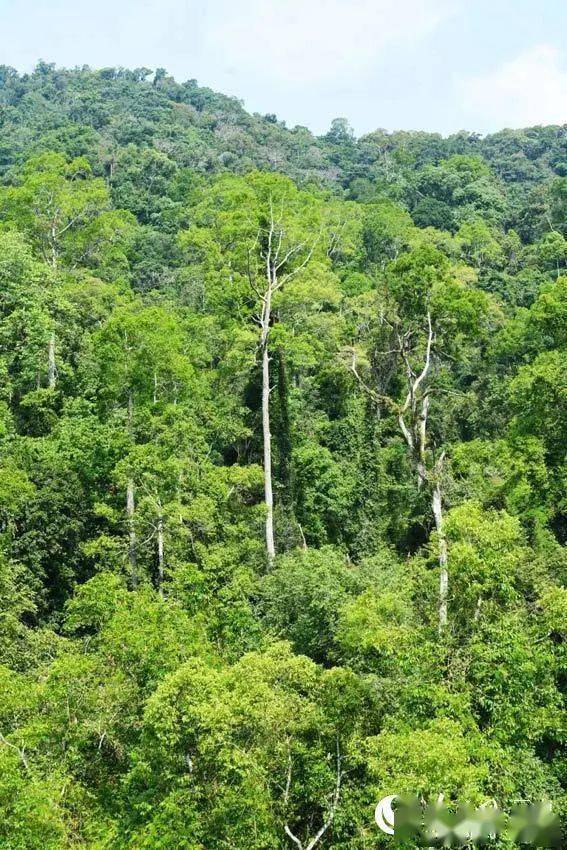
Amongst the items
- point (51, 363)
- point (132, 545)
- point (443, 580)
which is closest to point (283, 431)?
point (132, 545)

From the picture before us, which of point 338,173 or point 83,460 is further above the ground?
point 338,173

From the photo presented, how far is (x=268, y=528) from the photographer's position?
72.1ft

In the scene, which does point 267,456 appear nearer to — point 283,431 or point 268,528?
point 268,528

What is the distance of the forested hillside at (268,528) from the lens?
39.8ft

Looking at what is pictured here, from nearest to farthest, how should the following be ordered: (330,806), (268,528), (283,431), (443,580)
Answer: (330,806) → (443,580) → (268,528) → (283,431)

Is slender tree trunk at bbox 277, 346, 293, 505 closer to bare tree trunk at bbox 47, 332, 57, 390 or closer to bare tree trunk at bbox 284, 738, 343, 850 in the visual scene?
bare tree trunk at bbox 47, 332, 57, 390

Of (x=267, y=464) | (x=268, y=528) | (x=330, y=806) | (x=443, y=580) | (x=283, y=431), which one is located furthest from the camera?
(x=283, y=431)

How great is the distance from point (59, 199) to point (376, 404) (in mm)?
16096

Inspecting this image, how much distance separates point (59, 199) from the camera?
33.4 meters

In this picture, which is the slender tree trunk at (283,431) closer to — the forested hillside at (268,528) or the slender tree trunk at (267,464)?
the forested hillside at (268,528)

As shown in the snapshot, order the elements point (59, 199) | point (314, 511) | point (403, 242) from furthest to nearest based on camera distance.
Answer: point (403, 242)
point (59, 199)
point (314, 511)

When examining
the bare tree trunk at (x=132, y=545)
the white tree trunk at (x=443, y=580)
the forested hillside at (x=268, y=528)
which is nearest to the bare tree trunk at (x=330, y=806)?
the forested hillside at (x=268, y=528)

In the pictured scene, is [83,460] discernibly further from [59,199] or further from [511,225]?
[511,225]

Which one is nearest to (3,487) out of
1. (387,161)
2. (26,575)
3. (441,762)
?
(26,575)
